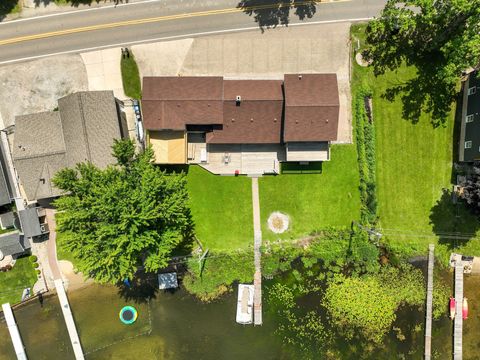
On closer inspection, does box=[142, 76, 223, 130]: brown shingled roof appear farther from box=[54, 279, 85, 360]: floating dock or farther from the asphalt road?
box=[54, 279, 85, 360]: floating dock

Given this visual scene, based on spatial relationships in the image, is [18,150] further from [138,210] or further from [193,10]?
[193,10]

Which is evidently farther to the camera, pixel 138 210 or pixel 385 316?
pixel 385 316

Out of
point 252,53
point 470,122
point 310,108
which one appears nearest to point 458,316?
point 470,122

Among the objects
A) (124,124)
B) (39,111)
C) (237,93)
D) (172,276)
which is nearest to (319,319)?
(172,276)

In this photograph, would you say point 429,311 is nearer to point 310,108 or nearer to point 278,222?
point 278,222

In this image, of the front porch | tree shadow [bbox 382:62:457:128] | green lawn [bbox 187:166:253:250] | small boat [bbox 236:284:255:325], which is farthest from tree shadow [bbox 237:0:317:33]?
small boat [bbox 236:284:255:325]

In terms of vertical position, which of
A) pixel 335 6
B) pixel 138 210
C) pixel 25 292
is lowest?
pixel 25 292

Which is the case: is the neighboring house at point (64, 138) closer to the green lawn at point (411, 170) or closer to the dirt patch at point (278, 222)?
the dirt patch at point (278, 222)
